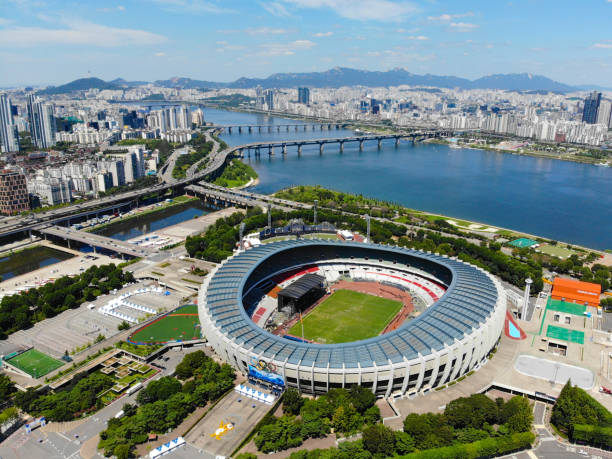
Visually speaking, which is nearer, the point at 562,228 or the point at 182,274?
the point at 182,274

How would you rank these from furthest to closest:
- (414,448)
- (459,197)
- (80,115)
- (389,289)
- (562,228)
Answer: (80,115), (459,197), (562,228), (389,289), (414,448)

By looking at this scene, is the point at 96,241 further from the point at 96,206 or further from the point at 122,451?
the point at 122,451

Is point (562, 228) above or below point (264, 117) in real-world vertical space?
below

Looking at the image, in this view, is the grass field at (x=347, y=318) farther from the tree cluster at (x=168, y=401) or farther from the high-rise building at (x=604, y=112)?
the high-rise building at (x=604, y=112)

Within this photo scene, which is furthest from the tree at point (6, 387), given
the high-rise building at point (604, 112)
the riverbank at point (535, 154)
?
the high-rise building at point (604, 112)

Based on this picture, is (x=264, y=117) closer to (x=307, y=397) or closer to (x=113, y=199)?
(x=113, y=199)

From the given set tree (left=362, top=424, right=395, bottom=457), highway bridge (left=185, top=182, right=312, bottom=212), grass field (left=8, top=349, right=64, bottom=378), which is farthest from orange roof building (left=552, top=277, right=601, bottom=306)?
grass field (left=8, top=349, right=64, bottom=378)

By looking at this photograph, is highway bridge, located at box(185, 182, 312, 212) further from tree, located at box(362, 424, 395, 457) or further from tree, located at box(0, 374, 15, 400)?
tree, located at box(362, 424, 395, 457)

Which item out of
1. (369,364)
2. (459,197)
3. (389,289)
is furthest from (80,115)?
(369,364)
